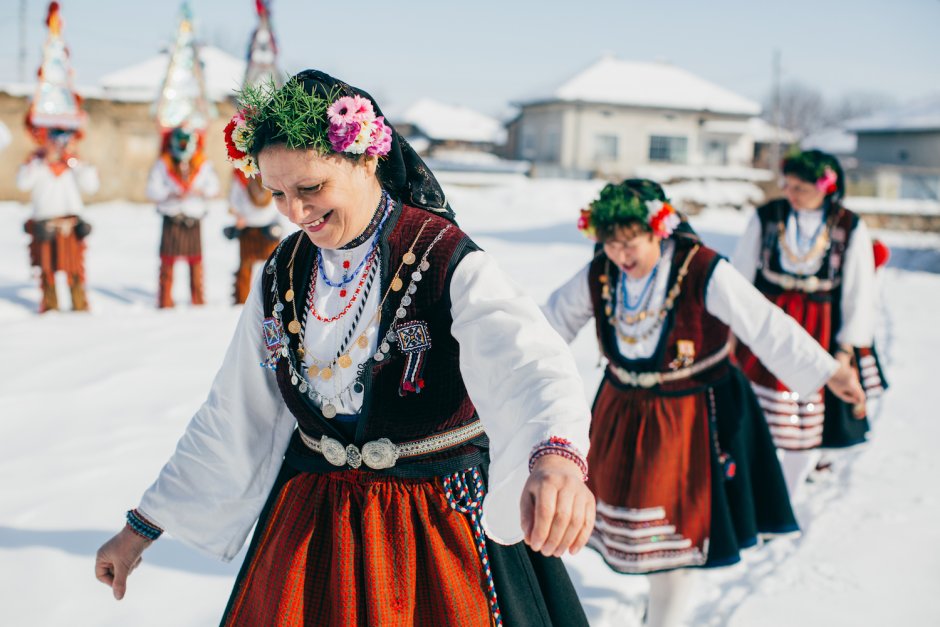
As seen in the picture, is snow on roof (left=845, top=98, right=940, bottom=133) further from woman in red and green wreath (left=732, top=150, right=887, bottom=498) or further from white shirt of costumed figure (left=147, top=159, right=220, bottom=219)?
woman in red and green wreath (left=732, top=150, right=887, bottom=498)

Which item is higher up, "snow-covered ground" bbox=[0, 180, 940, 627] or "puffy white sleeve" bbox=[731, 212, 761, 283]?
"puffy white sleeve" bbox=[731, 212, 761, 283]

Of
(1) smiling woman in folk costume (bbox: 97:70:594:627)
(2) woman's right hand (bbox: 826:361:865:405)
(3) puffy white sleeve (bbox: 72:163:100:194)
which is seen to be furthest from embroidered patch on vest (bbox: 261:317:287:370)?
(3) puffy white sleeve (bbox: 72:163:100:194)

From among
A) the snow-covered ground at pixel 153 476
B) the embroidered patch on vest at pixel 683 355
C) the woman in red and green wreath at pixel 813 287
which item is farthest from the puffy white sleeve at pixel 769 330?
the woman in red and green wreath at pixel 813 287

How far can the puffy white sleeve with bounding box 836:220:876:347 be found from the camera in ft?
14.2

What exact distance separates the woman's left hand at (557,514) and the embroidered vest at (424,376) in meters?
0.51

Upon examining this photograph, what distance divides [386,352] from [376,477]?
0.96ft

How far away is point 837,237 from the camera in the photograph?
4559 mm

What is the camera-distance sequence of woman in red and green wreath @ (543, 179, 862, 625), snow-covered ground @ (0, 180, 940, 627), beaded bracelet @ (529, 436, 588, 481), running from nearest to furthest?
beaded bracelet @ (529, 436, 588, 481), woman in red and green wreath @ (543, 179, 862, 625), snow-covered ground @ (0, 180, 940, 627)

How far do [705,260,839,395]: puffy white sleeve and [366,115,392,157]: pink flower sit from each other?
1.68 m

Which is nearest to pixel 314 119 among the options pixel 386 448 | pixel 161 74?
pixel 386 448

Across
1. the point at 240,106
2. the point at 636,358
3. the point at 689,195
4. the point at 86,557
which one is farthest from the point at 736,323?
the point at 689,195

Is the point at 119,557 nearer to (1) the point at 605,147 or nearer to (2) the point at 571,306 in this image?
(2) the point at 571,306

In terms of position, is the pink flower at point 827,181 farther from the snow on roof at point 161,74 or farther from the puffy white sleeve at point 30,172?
the snow on roof at point 161,74

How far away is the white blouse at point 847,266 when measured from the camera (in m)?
4.35
